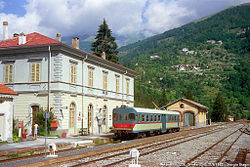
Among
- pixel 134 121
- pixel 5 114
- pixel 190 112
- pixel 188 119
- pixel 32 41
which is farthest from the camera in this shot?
pixel 188 119

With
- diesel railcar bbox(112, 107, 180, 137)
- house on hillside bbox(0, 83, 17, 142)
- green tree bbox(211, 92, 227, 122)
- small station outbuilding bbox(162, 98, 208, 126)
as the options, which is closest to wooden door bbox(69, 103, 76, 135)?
diesel railcar bbox(112, 107, 180, 137)

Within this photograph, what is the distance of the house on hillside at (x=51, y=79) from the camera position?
26844mm

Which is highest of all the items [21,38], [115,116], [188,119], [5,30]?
[5,30]

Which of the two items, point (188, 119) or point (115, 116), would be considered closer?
point (115, 116)

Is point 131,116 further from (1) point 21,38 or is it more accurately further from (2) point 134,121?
(1) point 21,38

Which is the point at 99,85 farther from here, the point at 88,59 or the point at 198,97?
the point at 198,97

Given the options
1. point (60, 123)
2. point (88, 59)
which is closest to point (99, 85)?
point (88, 59)

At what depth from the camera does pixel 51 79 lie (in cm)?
2705

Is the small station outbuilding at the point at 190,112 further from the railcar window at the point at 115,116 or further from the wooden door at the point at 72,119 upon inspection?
the wooden door at the point at 72,119

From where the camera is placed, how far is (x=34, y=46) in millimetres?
27188

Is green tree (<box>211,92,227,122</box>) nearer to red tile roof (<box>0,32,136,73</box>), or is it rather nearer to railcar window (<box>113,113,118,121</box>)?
railcar window (<box>113,113,118,121</box>)

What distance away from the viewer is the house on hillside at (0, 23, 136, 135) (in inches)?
1057

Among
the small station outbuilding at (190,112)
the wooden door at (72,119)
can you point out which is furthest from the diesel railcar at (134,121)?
the small station outbuilding at (190,112)

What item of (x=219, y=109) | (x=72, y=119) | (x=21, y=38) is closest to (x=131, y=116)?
(x=72, y=119)
